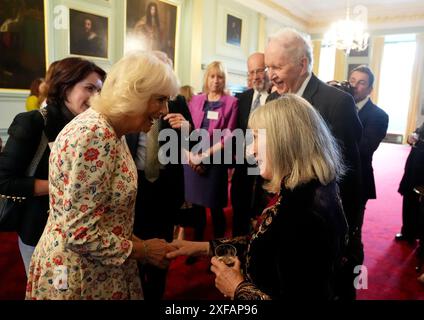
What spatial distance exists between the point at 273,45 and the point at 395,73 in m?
12.7

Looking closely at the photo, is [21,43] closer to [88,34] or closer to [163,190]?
[88,34]

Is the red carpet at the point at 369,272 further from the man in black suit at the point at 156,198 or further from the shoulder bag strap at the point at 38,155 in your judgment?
the shoulder bag strap at the point at 38,155

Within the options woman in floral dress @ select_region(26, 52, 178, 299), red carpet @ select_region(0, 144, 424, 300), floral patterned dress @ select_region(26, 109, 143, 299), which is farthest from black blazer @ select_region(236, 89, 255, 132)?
floral patterned dress @ select_region(26, 109, 143, 299)

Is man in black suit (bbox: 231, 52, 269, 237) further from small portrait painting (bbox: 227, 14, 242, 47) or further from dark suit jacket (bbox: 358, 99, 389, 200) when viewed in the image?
small portrait painting (bbox: 227, 14, 242, 47)

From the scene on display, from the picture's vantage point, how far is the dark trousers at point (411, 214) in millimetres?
4031

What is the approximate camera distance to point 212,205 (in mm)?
3273

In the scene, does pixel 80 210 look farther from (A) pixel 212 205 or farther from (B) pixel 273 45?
(A) pixel 212 205

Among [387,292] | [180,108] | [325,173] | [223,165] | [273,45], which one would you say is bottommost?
[387,292]

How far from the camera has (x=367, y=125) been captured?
342 centimetres

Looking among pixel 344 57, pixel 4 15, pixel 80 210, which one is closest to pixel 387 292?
pixel 80 210

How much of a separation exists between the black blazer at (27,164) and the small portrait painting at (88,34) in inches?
178

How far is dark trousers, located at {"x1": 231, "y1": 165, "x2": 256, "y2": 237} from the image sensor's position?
322cm

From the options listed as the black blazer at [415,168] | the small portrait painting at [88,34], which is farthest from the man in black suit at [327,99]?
the small portrait painting at [88,34]

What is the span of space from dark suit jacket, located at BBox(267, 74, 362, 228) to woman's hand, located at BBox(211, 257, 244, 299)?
33.6 inches
